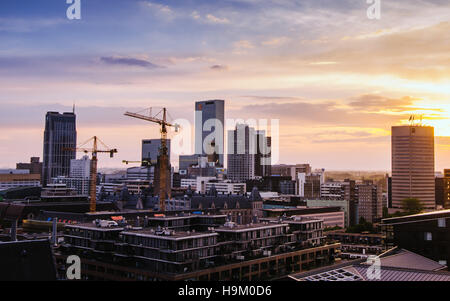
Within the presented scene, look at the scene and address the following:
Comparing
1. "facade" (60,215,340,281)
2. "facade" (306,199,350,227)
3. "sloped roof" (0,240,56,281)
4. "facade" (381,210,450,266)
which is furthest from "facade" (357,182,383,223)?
"sloped roof" (0,240,56,281)

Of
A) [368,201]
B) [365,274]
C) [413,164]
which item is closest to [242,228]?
[365,274]

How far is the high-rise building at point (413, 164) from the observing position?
184000 mm

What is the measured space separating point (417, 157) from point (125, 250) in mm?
164333

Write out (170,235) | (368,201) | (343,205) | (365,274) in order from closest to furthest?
(365,274)
(170,235)
(343,205)
(368,201)

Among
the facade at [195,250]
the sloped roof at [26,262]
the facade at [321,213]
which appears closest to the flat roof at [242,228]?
the facade at [195,250]

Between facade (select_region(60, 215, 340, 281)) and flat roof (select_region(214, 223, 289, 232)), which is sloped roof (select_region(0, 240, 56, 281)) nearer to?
facade (select_region(60, 215, 340, 281))

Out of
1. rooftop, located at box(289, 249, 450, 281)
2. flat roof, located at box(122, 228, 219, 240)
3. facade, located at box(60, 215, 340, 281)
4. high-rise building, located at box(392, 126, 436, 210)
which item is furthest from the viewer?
high-rise building, located at box(392, 126, 436, 210)

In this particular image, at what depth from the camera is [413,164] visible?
18725 cm

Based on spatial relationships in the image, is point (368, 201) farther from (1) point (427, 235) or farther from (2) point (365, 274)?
(2) point (365, 274)

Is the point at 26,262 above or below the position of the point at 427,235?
above

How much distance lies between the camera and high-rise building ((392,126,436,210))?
18400 centimetres

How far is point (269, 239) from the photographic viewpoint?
194ft
